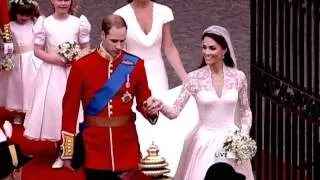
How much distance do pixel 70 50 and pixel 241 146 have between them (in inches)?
121

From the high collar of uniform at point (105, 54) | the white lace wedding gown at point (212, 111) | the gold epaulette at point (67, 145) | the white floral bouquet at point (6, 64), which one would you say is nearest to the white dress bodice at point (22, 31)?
the white floral bouquet at point (6, 64)

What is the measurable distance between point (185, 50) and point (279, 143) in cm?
597

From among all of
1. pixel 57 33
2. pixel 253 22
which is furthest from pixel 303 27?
pixel 57 33

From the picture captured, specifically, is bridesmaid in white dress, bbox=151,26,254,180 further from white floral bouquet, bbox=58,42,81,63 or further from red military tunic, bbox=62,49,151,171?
white floral bouquet, bbox=58,42,81,63

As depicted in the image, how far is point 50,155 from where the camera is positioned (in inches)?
454

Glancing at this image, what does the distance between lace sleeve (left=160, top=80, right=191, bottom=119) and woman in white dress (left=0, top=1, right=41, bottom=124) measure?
3916 millimetres

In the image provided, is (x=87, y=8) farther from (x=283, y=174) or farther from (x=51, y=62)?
(x=283, y=174)

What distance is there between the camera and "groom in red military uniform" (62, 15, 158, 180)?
8.21 m

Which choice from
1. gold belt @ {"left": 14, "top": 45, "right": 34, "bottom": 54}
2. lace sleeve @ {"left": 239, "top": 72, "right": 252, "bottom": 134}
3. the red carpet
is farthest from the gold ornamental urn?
gold belt @ {"left": 14, "top": 45, "right": 34, "bottom": 54}

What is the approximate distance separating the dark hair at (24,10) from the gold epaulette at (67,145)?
13.5 feet

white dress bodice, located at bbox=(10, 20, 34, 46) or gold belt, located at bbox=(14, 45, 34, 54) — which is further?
gold belt, located at bbox=(14, 45, 34, 54)

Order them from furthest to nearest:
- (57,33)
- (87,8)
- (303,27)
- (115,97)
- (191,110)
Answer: (87,8), (57,33), (191,110), (303,27), (115,97)

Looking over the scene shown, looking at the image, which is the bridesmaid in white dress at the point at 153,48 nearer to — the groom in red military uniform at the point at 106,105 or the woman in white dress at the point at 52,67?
the woman in white dress at the point at 52,67

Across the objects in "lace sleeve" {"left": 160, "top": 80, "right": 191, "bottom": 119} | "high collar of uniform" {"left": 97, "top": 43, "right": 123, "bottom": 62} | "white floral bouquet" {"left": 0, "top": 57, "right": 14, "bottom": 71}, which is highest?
"high collar of uniform" {"left": 97, "top": 43, "right": 123, "bottom": 62}
